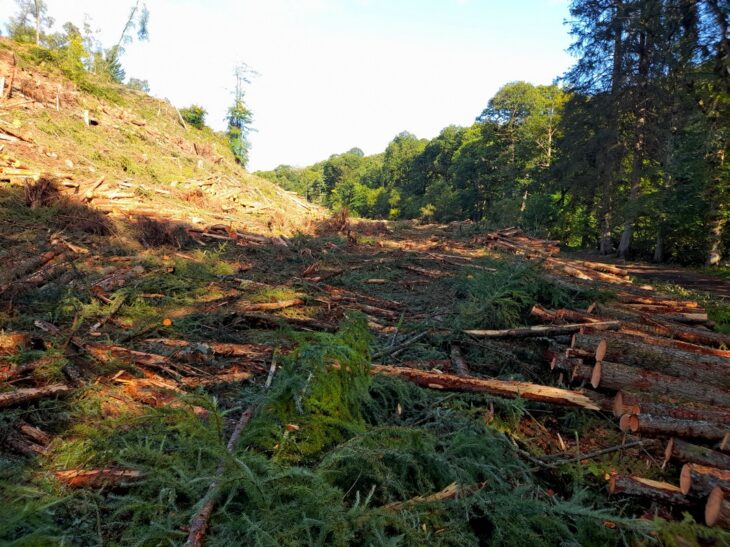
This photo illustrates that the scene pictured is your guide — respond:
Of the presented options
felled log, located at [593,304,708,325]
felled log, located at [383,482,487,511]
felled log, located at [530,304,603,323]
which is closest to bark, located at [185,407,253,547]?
felled log, located at [383,482,487,511]

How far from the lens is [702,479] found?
7.30ft

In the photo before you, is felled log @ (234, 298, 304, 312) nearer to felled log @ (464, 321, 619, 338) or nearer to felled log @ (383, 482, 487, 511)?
felled log @ (464, 321, 619, 338)

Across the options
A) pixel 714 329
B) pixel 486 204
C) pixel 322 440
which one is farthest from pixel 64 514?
pixel 486 204

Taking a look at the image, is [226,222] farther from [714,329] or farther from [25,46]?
[25,46]

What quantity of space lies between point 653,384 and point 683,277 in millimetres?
12808

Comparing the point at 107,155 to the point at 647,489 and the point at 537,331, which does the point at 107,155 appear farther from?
the point at 647,489

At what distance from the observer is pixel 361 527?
5.75 feet

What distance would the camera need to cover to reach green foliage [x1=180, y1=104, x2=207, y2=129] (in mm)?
37719

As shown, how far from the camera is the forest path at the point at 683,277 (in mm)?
10469

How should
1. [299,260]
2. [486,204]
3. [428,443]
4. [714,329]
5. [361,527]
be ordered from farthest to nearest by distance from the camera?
[486,204]
[299,260]
[714,329]
[428,443]
[361,527]

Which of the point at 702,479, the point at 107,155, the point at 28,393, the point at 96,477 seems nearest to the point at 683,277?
the point at 702,479

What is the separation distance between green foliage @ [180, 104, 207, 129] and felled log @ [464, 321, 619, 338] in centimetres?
4073

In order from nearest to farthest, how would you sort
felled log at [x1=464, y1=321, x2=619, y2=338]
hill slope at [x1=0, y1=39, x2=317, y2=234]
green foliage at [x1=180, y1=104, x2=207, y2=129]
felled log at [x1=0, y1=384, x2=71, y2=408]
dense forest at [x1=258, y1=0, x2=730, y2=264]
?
felled log at [x1=0, y1=384, x2=71, y2=408] < felled log at [x1=464, y1=321, x2=619, y2=338] < hill slope at [x1=0, y1=39, x2=317, y2=234] < dense forest at [x1=258, y1=0, x2=730, y2=264] < green foliage at [x1=180, y1=104, x2=207, y2=129]

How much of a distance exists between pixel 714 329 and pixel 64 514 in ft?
27.5
